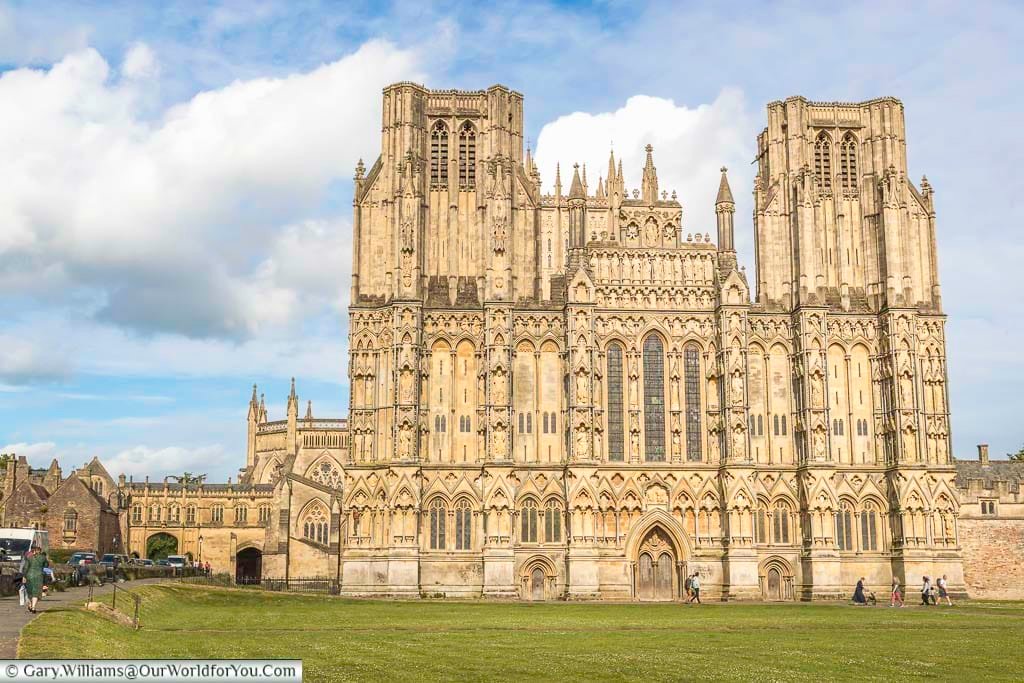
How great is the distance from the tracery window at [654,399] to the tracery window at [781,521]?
695cm

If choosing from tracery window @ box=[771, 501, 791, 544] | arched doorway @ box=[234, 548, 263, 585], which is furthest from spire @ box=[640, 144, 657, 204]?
arched doorway @ box=[234, 548, 263, 585]

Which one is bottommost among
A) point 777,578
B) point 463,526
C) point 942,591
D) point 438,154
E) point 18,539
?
point 942,591

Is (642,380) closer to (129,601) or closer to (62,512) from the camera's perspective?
(129,601)

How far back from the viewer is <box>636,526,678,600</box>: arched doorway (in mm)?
67375

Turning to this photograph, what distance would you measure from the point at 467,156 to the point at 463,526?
2407cm

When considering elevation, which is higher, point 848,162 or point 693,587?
point 848,162

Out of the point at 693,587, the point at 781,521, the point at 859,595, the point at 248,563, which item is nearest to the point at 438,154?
the point at 781,521

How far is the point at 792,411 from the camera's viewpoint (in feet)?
229

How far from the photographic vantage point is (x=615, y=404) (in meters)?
69.2

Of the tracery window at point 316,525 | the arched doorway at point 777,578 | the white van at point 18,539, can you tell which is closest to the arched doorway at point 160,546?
the tracery window at point 316,525

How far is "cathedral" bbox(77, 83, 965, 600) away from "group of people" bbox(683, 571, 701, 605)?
1.20 metres

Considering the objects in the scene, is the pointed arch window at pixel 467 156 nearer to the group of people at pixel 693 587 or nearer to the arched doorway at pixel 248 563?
the group of people at pixel 693 587

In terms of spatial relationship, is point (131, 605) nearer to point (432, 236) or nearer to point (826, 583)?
point (432, 236)

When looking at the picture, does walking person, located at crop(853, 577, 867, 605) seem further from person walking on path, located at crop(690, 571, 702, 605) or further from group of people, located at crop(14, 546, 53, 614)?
group of people, located at crop(14, 546, 53, 614)
